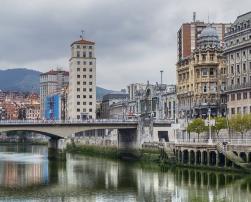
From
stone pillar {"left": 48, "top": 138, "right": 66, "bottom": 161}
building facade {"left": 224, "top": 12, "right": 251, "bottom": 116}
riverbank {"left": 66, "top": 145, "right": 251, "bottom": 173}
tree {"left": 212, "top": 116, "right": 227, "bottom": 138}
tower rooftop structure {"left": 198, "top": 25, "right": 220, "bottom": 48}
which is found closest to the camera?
riverbank {"left": 66, "top": 145, "right": 251, "bottom": 173}

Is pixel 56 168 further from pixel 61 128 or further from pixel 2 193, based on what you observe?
pixel 2 193

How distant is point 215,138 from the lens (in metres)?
115

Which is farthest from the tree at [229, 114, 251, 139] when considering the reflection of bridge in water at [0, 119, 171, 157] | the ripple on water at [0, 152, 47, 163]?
the ripple on water at [0, 152, 47, 163]

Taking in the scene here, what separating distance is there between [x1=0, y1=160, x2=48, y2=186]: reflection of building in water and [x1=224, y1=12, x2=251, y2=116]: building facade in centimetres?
4136

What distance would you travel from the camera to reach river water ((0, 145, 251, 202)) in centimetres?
7212

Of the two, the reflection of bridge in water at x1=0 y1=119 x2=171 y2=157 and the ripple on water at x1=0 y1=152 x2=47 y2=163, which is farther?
the ripple on water at x1=0 y1=152 x2=47 y2=163

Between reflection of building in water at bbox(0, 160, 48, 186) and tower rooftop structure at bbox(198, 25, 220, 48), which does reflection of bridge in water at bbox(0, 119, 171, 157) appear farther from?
tower rooftop structure at bbox(198, 25, 220, 48)

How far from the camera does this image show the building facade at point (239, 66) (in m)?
124

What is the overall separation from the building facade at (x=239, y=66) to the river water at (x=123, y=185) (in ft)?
89.0

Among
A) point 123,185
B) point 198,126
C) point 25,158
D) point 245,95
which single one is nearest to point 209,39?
point 245,95

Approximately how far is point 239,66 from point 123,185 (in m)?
52.8

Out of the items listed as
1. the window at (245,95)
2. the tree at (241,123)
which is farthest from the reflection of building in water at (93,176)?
the window at (245,95)

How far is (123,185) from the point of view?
278 feet

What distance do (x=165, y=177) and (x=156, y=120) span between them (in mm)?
56607
